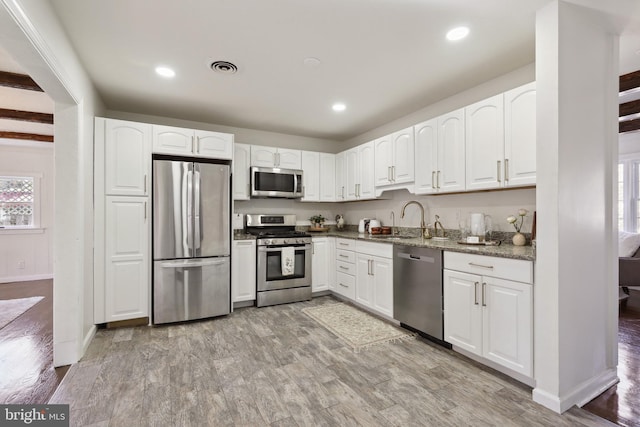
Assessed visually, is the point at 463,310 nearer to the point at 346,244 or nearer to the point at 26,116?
the point at 346,244

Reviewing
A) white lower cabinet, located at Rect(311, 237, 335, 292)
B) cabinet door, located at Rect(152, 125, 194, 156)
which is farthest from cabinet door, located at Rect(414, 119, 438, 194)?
cabinet door, located at Rect(152, 125, 194, 156)

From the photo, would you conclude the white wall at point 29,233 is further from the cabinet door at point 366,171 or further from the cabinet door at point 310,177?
the cabinet door at point 366,171

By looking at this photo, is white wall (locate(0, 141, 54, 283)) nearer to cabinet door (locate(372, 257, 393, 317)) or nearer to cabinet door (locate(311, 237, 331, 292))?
cabinet door (locate(311, 237, 331, 292))

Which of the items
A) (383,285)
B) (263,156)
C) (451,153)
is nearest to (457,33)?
(451,153)

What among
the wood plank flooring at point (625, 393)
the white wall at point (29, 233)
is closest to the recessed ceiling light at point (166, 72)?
the wood plank flooring at point (625, 393)

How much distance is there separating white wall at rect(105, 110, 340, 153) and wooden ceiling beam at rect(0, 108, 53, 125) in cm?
123

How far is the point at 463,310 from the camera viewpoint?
8.12 ft

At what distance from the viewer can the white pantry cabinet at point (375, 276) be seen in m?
3.29

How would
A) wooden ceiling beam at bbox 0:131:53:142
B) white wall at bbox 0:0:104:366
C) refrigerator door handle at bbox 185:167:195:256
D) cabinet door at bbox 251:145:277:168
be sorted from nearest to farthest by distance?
white wall at bbox 0:0:104:366, refrigerator door handle at bbox 185:167:195:256, cabinet door at bbox 251:145:277:168, wooden ceiling beam at bbox 0:131:53:142

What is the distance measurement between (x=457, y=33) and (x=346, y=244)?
2.63 m

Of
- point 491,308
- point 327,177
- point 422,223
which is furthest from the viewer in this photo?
point 327,177

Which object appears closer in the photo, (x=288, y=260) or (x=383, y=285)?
(x=383, y=285)

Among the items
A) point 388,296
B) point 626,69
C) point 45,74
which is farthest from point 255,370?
point 626,69

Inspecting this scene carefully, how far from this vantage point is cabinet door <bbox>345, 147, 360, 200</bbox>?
4.44 meters
